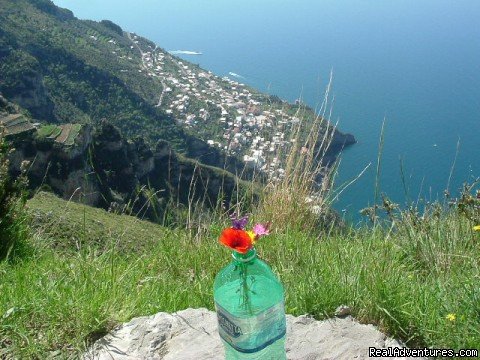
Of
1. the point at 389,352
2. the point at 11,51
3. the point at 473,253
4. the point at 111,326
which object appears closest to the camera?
the point at 389,352

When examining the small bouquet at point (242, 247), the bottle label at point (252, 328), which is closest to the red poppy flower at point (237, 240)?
the small bouquet at point (242, 247)

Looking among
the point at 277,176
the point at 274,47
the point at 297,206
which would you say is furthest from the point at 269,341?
the point at 274,47

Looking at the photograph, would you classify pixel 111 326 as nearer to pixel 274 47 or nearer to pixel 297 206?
pixel 297 206

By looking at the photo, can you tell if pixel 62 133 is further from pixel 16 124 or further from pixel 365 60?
pixel 365 60

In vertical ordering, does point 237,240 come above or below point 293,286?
above

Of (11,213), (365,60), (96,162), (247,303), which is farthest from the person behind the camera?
(365,60)

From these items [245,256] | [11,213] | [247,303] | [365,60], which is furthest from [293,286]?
[365,60]
